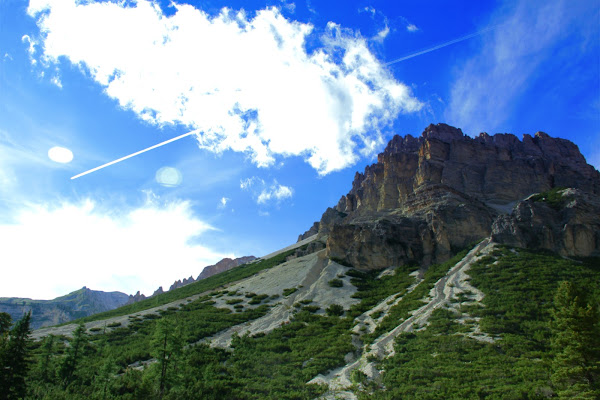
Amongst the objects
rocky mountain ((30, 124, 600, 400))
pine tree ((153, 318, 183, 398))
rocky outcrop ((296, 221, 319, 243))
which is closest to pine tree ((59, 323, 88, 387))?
rocky mountain ((30, 124, 600, 400))

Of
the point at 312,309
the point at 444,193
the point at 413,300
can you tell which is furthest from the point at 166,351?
the point at 444,193

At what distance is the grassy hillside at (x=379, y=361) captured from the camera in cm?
2270

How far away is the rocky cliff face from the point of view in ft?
211

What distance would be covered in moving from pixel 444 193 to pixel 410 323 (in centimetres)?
4816

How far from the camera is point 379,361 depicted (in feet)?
95.6

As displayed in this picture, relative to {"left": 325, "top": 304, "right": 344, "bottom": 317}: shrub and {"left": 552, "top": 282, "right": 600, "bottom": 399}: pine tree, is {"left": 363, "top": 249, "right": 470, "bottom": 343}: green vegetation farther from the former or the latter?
{"left": 552, "top": 282, "right": 600, "bottom": 399}: pine tree

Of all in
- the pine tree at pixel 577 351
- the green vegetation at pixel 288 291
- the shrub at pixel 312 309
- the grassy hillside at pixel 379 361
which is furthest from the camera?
the green vegetation at pixel 288 291

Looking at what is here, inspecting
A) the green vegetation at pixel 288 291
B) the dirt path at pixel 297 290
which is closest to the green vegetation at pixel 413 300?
the dirt path at pixel 297 290

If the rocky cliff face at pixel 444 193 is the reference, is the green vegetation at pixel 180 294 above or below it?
below

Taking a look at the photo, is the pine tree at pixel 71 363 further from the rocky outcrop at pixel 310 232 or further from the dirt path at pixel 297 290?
the rocky outcrop at pixel 310 232

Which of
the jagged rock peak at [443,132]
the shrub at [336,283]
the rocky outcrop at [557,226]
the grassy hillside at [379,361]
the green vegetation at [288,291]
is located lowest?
the grassy hillside at [379,361]

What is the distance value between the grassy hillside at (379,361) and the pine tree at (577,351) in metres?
0.14

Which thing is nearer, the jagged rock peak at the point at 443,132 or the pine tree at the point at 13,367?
the pine tree at the point at 13,367

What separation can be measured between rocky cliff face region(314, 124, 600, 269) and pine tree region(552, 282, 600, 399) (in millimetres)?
34473
